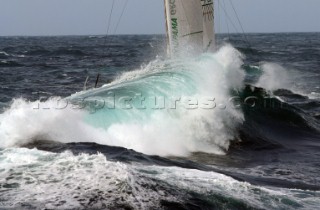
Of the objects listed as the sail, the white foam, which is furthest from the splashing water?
the white foam

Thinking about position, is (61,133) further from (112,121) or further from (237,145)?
(237,145)

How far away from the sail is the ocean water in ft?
2.57

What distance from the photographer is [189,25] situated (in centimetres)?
1947

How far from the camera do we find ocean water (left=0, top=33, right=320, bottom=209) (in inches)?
272

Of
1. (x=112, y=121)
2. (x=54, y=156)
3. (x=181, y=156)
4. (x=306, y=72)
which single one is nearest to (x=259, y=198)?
(x=54, y=156)

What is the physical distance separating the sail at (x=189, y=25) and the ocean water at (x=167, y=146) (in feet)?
2.57

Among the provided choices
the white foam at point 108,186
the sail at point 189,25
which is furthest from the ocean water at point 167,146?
the sail at point 189,25

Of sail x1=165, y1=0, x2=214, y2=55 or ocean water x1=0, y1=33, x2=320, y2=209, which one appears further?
sail x1=165, y1=0, x2=214, y2=55

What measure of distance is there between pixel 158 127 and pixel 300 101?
1059 centimetres

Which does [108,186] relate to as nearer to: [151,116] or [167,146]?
[167,146]

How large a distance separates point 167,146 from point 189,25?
869cm

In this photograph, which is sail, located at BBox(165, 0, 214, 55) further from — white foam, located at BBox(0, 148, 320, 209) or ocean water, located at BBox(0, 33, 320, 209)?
white foam, located at BBox(0, 148, 320, 209)

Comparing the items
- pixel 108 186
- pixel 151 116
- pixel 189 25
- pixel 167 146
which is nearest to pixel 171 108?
pixel 151 116

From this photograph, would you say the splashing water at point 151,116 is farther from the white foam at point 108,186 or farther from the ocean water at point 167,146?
the white foam at point 108,186
